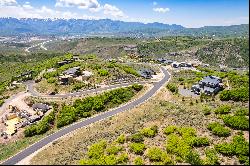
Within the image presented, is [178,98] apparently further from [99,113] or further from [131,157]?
[131,157]

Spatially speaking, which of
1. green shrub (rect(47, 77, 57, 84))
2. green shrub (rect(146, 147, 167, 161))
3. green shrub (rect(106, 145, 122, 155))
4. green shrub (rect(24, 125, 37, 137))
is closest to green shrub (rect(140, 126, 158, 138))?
green shrub (rect(146, 147, 167, 161))

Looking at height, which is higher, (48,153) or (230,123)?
(230,123)

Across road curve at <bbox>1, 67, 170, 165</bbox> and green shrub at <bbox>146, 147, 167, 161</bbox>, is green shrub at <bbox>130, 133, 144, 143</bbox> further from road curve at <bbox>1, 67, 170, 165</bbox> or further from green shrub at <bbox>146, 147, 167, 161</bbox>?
road curve at <bbox>1, 67, 170, 165</bbox>

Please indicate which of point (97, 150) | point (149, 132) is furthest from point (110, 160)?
point (149, 132)

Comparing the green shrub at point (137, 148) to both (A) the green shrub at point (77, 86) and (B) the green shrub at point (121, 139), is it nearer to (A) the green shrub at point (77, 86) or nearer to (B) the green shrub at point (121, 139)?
(B) the green shrub at point (121, 139)

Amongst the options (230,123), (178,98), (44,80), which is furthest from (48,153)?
(44,80)

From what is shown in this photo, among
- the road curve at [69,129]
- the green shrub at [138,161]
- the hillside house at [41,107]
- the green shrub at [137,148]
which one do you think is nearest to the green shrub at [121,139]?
the green shrub at [137,148]
